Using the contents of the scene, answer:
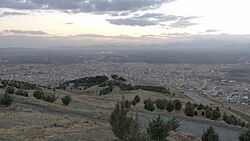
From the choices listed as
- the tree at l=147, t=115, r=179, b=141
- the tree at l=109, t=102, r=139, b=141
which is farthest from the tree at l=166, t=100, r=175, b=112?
the tree at l=109, t=102, r=139, b=141

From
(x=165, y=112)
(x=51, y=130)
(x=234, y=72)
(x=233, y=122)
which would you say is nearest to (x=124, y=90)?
(x=165, y=112)

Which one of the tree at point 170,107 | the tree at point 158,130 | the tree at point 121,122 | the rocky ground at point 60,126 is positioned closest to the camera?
the tree at point 121,122

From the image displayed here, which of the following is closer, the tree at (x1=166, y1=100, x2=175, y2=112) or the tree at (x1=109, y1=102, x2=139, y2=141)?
the tree at (x1=109, y1=102, x2=139, y2=141)

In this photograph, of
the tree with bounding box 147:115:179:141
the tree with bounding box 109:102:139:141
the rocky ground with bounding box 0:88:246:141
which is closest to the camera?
the tree with bounding box 109:102:139:141

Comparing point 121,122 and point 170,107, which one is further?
point 170,107

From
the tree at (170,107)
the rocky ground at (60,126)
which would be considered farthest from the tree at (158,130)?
the tree at (170,107)

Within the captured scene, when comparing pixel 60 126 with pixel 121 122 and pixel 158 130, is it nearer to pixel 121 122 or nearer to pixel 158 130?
pixel 121 122

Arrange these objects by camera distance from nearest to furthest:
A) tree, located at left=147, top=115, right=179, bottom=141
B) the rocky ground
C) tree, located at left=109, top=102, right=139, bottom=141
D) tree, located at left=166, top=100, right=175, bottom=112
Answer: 1. tree, located at left=109, top=102, right=139, bottom=141
2. tree, located at left=147, top=115, right=179, bottom=141
3. the rocky ground
4. tree, located at left=166, top=100, right=175, bottom=112

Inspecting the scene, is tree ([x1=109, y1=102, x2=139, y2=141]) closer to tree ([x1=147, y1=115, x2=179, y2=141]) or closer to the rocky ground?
the rocky ground

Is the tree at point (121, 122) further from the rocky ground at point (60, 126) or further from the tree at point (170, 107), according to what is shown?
the tree at point (170, 107)

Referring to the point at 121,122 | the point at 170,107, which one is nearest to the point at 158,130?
the point at 121,122

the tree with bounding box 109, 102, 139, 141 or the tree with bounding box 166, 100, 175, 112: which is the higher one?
the tree with bounding box 109, 102, 139, 141
